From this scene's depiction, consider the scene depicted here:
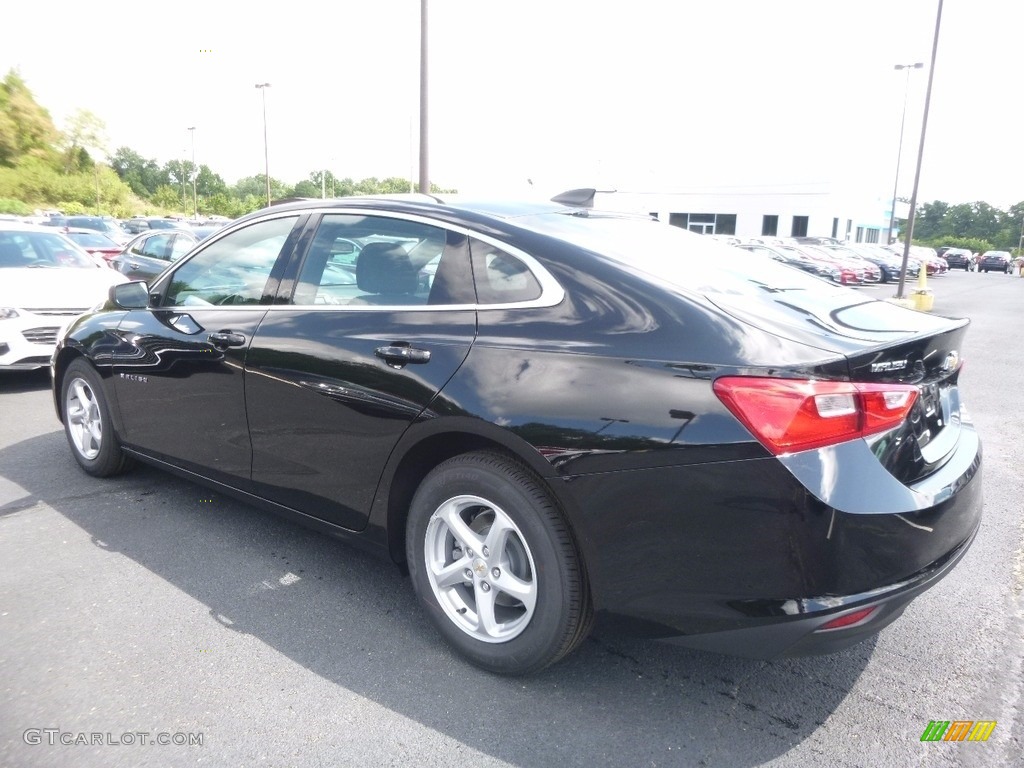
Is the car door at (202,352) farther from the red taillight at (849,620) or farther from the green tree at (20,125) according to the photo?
the green tree at (20,125)

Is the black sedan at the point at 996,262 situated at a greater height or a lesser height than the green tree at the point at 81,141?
lesser

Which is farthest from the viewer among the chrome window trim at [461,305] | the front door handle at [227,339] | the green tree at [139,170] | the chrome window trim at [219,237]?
the green tree at [139,170]

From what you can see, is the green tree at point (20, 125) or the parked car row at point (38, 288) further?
the green tree at point (20, 125)

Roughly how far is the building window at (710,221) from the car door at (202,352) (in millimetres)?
55040

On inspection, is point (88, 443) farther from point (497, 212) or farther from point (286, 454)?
point (497, 212)

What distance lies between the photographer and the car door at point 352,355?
285cm

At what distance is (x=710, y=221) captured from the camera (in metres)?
56.9

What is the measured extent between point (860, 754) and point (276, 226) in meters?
3.19

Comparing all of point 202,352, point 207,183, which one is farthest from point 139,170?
point 202,352

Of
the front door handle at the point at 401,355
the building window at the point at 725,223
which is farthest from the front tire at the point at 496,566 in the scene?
the building window at the point at 725,223

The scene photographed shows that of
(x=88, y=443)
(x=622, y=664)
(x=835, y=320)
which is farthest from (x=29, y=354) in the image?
(x=835, y=320)

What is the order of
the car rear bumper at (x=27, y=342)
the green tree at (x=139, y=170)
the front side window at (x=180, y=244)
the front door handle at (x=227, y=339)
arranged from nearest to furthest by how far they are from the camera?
the front door handle at (x=227, y=339), the car rear bumper at (x=27, y=342), the front side window at (x=180, y=244), the green tree at (x=139, y=170)

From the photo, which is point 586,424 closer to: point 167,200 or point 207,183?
point 167,200

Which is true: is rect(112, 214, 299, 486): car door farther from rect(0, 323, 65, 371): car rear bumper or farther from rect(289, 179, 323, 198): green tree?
Result: rect(289, 179, 323, 198): green tree
